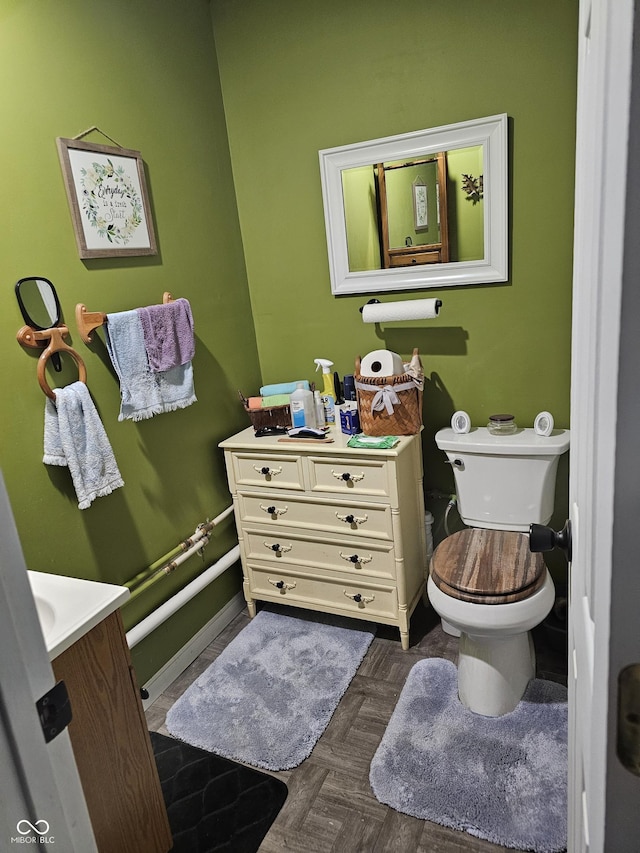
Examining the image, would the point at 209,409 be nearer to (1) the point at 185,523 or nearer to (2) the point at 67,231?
(1) the point at 185,523

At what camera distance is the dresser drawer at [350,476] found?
6.95 ft

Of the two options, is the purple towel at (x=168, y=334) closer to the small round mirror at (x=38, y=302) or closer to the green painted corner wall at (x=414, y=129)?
→ the small round mirror at (x=38, y=302)

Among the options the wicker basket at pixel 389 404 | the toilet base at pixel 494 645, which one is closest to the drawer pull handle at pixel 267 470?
the wicker basket at pixel 389 404

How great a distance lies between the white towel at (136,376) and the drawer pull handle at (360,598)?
3.31 ft

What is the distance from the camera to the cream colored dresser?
216 centimetres

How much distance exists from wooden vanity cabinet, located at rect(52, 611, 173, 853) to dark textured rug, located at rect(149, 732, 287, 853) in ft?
0.67

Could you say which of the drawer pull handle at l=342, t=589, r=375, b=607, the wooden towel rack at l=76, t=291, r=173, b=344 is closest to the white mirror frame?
the wooden towel rack at l=76, t=291, r=173, b=344

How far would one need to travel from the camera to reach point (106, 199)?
1927mm

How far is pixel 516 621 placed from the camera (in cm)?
174

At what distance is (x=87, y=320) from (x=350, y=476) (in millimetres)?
1073

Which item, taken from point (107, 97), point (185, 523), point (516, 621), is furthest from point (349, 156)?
point (516, 621)

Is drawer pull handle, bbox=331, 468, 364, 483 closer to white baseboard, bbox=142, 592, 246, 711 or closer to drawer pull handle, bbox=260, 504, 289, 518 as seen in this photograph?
drawer pull handle, bbox=260, 504, 289, 518

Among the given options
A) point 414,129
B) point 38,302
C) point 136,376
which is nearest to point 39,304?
point 38,302

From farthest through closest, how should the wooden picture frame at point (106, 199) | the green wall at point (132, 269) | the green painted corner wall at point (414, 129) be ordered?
the green painted corner wall at point (414, 129) < the wooden picture frame at point (106, 199) < the green wall at point (132, 269)
